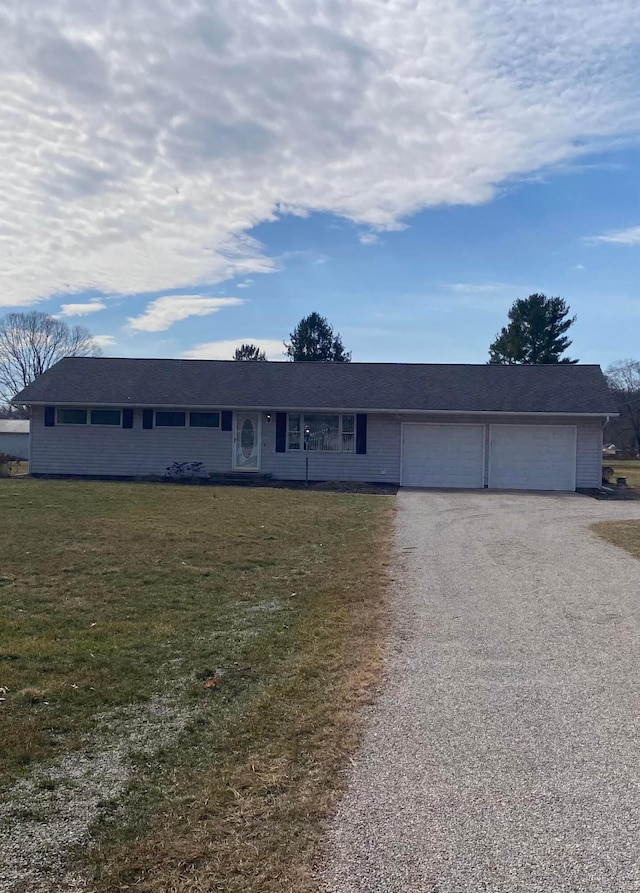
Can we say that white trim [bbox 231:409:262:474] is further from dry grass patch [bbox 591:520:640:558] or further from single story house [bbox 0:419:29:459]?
single story house [bbox 0:419:29:459]

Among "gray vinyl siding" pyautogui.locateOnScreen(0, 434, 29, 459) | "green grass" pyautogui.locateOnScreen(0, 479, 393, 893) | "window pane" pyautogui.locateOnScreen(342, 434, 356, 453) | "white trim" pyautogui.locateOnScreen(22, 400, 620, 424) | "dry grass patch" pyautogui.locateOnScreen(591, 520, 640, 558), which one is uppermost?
"white trim" pyautogui.locateOnScreen(22, 400, 620, 424)

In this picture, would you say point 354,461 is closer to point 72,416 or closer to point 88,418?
point 88,418

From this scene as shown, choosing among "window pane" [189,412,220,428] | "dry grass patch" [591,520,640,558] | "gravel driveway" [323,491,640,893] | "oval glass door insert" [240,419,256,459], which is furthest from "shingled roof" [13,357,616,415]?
"gravel driveway" [323,491,640,893]

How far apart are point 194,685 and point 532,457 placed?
1909cm

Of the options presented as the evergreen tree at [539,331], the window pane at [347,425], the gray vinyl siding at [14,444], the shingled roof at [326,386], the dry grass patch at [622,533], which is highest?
the evergreen tree at [539,331]

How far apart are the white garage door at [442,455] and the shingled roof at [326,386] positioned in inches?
32.6

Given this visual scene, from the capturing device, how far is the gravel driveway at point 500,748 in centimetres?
289

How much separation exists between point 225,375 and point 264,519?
12.5m

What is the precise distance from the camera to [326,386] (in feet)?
81.3

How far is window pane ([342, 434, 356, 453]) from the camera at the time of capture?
23641 millimetres

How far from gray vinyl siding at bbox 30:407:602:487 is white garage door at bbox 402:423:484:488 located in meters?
0.23

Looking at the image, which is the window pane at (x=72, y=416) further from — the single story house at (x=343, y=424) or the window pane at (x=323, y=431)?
the window pane at (x=323, y=431)

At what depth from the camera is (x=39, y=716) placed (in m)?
4.47

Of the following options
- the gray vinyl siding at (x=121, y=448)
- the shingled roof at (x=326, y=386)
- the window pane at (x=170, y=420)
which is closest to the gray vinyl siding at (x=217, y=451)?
the gray vinyl siding at (x=121, y=448)
